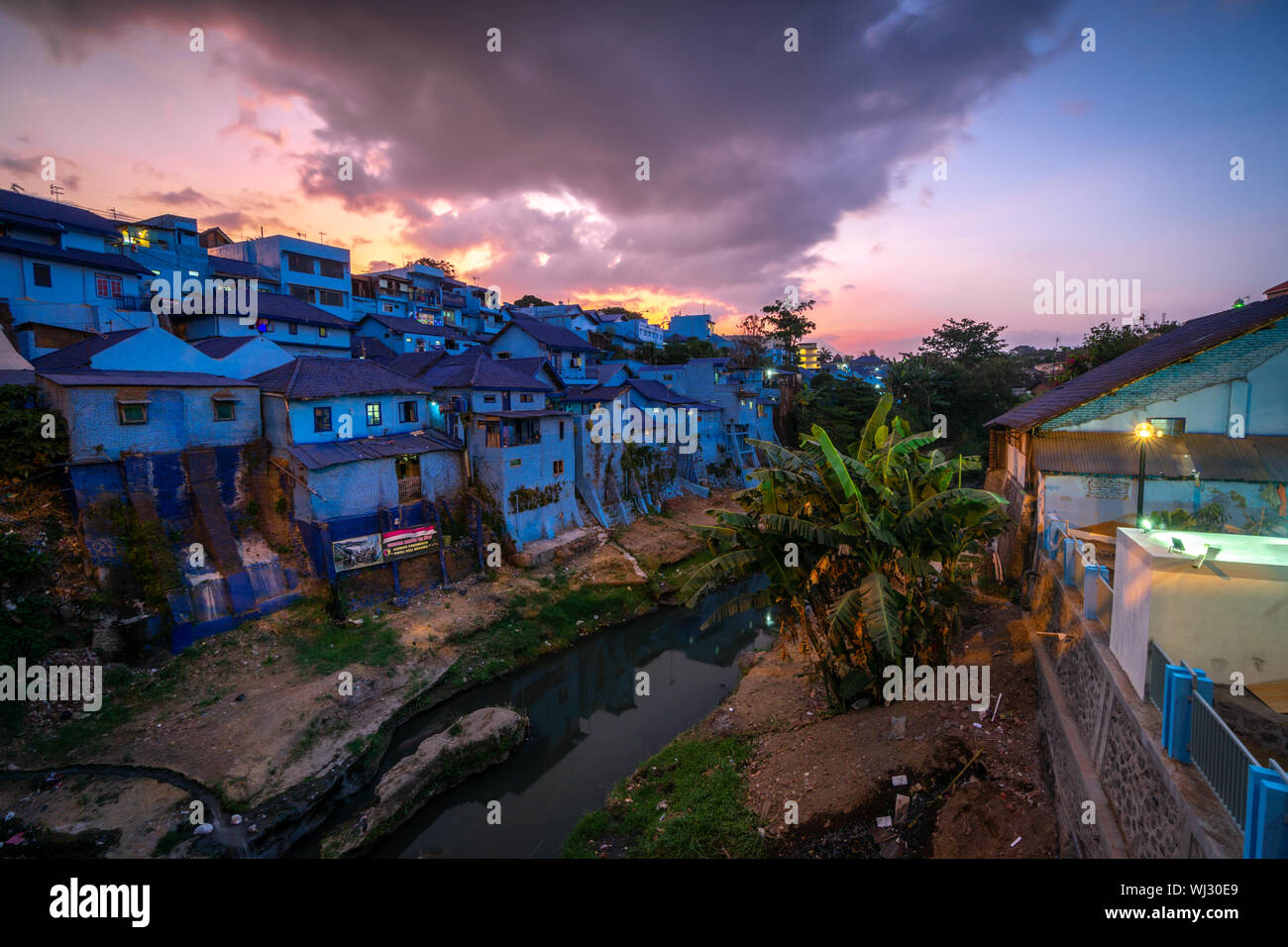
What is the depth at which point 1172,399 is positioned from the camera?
625 inches

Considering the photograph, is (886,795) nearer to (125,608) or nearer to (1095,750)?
(1095,750)

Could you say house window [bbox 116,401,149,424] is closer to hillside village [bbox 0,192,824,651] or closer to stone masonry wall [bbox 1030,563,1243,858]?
hillside village [bbox 0,192,824,651]

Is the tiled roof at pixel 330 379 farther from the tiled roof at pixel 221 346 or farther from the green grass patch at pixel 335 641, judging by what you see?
the green grass patch at pixel 335 641

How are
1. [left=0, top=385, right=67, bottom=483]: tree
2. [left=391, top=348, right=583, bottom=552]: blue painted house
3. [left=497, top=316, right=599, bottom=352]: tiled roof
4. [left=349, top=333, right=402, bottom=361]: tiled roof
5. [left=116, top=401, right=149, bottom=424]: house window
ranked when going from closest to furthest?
1. [left=0, top=385, right=67, bottom=483]: tree
2. [left=116, top=401, right=149, bottom=424]: house window
3. [left=391, top=348, right=583, bottom=552]: blue painted house
4. [left=349, top=333, right=402, bottom=361]: tiled roof
5. [left=497, top=316, right=599, bottom=352]: tiled roof

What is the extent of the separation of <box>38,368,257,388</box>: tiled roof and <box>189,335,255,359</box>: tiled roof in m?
2.61

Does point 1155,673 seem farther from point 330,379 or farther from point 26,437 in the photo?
point 26,437

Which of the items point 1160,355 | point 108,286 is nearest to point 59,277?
point 108,286

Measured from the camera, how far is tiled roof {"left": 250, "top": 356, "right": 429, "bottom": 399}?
71.9 ft

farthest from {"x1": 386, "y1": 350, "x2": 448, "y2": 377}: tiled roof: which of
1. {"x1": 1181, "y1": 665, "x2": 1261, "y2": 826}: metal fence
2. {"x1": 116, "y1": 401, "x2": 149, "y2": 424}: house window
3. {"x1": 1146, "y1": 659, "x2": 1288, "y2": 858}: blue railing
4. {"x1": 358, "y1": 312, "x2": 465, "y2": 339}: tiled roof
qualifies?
{"x1": 1181, "y1": 665, "x2": 1261, "y2": 826}: metal fence

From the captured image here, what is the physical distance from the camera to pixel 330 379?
2303cm

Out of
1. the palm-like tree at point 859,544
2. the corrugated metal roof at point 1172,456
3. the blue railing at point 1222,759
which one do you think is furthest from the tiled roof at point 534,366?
the blue railing at point 1222,759

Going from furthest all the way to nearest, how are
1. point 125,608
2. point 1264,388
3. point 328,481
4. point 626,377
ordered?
point 626,377 < point 328,481 < point 125,608 < point 1264,388
